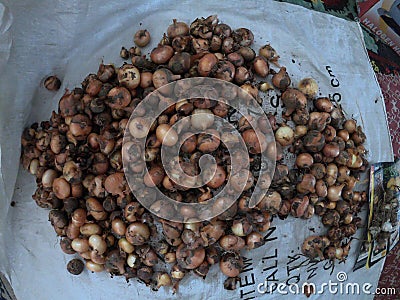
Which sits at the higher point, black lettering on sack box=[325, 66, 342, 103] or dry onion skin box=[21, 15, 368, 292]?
black lettering on sack box=[325, 66, 342, 103]

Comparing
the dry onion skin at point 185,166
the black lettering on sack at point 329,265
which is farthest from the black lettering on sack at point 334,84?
the black lettering on sack at point 329,265

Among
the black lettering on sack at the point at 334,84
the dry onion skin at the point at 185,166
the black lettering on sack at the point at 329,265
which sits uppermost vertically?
the black lettering on sack at the point at 334,84

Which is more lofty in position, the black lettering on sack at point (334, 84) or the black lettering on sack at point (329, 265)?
the black lettering on sack at point (334, 84)

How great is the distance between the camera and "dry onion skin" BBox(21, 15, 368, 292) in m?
0.60

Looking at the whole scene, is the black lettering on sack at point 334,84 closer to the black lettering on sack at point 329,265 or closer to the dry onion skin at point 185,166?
the dry onion skin at point 185,166

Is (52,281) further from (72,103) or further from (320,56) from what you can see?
(320,56)

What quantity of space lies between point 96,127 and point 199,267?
0.87 feet

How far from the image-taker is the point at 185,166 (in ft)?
1.90

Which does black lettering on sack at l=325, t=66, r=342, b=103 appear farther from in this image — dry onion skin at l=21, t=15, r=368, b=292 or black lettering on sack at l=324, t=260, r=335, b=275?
black lettering on sack at l=324, t=260, r=335, b=275

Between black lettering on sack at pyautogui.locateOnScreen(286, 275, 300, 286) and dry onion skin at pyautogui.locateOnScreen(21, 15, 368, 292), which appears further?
black lettering on sack at pyautogui.locateOnScreen(286, 275, 300, 286)

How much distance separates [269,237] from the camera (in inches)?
25.9

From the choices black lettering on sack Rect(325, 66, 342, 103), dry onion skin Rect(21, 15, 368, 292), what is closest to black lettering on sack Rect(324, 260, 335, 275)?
dry onion skin Rect(21, 15, 368, 292)

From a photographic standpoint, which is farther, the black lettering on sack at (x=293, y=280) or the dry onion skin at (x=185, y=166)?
the black lettering on sack at (x=293, y=280)

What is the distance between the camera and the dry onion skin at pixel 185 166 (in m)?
0.60
